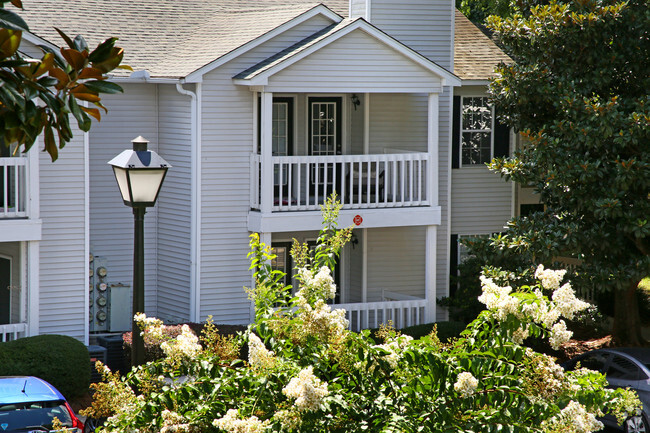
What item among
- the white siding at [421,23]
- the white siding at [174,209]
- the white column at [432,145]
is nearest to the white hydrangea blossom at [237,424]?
the white siding at [174,209]

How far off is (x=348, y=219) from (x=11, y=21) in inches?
619

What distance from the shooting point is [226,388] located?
5582mm

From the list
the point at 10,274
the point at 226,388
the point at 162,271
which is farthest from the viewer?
the point at 162,271

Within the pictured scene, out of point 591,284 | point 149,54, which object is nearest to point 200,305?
point 149,54

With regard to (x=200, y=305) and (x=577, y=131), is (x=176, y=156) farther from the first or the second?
(x=577, y=131)

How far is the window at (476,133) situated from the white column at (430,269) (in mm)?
2339

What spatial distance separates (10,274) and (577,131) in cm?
1145

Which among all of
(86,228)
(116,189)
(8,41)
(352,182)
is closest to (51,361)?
(86,228)

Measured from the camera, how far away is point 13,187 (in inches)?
685

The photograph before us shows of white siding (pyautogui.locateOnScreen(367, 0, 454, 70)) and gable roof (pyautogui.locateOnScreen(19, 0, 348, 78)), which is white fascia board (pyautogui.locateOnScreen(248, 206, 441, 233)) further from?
white siding (pyautogui.locateOnScreen(367, 0, 454, 70))

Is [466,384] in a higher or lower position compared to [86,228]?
lower

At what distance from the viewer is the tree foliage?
3639 mm

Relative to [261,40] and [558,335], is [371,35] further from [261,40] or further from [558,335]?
[558,335]

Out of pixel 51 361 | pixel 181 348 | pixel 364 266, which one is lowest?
pixel 51 361
